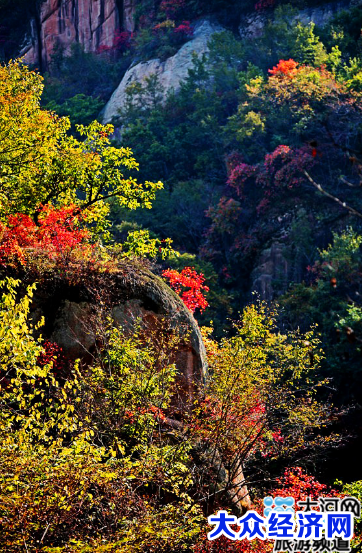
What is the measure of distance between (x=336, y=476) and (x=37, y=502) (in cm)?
1739

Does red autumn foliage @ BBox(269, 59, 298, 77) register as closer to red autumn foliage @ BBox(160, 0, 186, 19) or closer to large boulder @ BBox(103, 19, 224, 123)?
large boulder @ BBox(103, 19, 224, 123)

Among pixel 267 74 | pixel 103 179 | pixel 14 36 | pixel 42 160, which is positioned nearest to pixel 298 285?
pixel 103 179

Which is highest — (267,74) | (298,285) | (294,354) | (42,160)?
(267,74)

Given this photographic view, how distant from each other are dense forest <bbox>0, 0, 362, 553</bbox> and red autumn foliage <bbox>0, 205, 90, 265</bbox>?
0.18 feet

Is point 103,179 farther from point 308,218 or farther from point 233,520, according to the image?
point 308,218

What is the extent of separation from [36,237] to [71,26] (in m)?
45.2

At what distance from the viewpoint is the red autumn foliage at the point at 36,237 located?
15.6 m

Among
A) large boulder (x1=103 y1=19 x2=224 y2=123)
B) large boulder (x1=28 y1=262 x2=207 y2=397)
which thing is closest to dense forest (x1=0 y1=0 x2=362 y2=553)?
large boulder (x1=28 y1=262 x2=207 y2=397)

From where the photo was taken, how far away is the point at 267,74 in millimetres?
45281

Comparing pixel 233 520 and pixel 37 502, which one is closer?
pixel 37 502

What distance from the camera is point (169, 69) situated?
4988 cm

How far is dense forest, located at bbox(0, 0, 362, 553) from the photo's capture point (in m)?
10.2

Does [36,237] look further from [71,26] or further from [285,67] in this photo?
[71,26]

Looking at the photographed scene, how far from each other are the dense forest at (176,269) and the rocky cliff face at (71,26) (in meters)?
0.15
